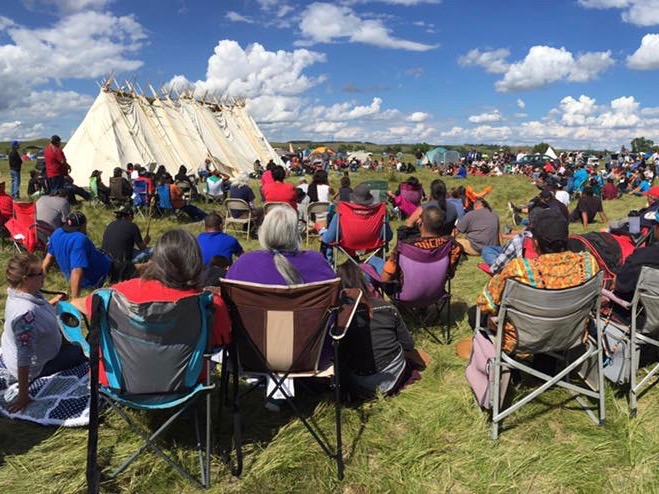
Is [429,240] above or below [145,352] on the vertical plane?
above

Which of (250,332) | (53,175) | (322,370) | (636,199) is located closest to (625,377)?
(322,370)

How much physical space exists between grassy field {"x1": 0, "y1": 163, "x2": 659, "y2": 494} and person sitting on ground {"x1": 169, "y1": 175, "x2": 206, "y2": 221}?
772 centimetres

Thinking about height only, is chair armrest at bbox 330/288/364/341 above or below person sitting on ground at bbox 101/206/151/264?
above

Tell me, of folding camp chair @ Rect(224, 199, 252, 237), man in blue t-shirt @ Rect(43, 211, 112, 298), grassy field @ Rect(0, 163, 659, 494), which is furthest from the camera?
folding camp chair @ Rect(224, 199, 252, 237)

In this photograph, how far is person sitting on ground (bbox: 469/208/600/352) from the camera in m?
2.95

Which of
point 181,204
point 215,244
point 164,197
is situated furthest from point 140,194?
point 215,244

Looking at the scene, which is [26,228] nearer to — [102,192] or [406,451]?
[102,192]

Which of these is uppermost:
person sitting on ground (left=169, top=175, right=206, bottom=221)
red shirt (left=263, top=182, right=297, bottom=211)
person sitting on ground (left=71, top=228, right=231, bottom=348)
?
person sitting on ground (left=71, top=228, right=231, bottom=348)

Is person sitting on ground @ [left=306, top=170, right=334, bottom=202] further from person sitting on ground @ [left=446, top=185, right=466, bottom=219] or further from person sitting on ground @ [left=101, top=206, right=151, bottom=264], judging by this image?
person sitting on ground @ [left=101, top=206, right=151, bottom=264]

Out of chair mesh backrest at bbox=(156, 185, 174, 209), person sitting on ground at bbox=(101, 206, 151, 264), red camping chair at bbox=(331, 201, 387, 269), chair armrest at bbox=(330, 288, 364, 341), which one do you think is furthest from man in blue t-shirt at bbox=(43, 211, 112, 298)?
chair mesh backrest at bbox=(156, 185, 174, 209)

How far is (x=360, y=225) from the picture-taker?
6031mm

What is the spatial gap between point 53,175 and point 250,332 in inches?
422

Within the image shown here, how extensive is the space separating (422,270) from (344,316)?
1601 mm

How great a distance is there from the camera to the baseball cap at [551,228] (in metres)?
2.98
